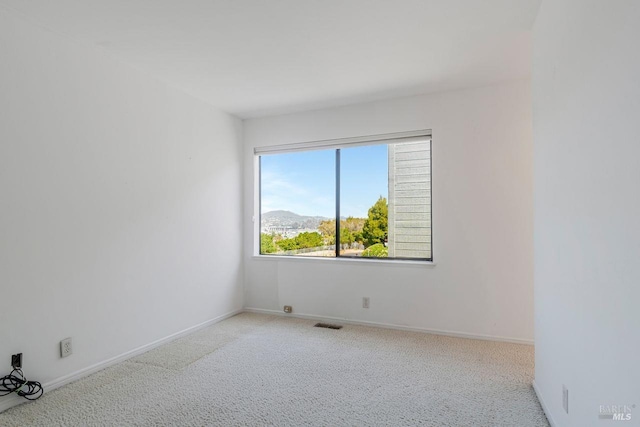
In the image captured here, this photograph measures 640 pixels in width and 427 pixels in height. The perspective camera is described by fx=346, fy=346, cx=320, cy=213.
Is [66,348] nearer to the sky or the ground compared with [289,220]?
nearer to the ground

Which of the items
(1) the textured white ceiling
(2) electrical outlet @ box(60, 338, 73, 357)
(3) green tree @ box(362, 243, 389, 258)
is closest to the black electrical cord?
(2) electrical outlet @ box(60, 338, 73, 357)

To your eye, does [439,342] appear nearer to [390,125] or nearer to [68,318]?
[390,125]

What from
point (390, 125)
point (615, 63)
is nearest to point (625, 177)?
point (615, 63)

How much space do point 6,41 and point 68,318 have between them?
1.87 m

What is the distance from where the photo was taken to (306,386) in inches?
95.6

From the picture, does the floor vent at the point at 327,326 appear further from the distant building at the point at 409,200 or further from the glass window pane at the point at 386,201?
the distant building at the point at 409,200

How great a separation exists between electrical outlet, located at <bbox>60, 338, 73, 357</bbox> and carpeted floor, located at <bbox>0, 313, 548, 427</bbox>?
0.22 meters

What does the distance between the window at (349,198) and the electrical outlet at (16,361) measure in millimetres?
2685

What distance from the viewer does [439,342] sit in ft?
10.8

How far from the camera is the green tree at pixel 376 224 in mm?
3936

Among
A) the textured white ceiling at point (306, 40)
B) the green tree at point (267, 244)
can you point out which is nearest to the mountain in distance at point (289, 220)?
the green tree at point (267, 244)

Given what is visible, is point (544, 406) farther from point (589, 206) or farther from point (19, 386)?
point (19, 386)

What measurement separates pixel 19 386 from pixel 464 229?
369 centimetres

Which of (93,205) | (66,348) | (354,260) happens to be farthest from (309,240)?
(66,348)
